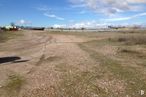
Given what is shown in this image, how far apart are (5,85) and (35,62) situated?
7539 mm

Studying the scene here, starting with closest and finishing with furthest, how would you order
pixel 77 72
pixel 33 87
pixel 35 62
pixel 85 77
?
1. pixel 33 87
2. pixel 85 77
3. pixel 77 72
4. pixel 35 62

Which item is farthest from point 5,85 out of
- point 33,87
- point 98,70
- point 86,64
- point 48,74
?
point 86,64

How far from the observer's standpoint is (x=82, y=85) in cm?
1384

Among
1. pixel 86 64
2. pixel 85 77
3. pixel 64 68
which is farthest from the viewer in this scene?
pixel 86 64

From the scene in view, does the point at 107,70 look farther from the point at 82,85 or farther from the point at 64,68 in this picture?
the point at 82,85

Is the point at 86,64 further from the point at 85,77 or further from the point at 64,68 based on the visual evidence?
the point at 85,77

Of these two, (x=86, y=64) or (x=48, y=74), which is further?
(x=86, y=64)

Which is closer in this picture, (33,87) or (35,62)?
(33,87)

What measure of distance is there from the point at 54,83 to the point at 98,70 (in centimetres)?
410

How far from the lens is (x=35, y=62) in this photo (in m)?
21.6

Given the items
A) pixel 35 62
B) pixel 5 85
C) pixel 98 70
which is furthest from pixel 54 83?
pixel 35 62

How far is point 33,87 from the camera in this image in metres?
13.6

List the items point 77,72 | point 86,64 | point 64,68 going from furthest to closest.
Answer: point 86,64
point 64,68
point 77,72

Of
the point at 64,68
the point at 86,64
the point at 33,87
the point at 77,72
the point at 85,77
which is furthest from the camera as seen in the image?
the point at 86,64
